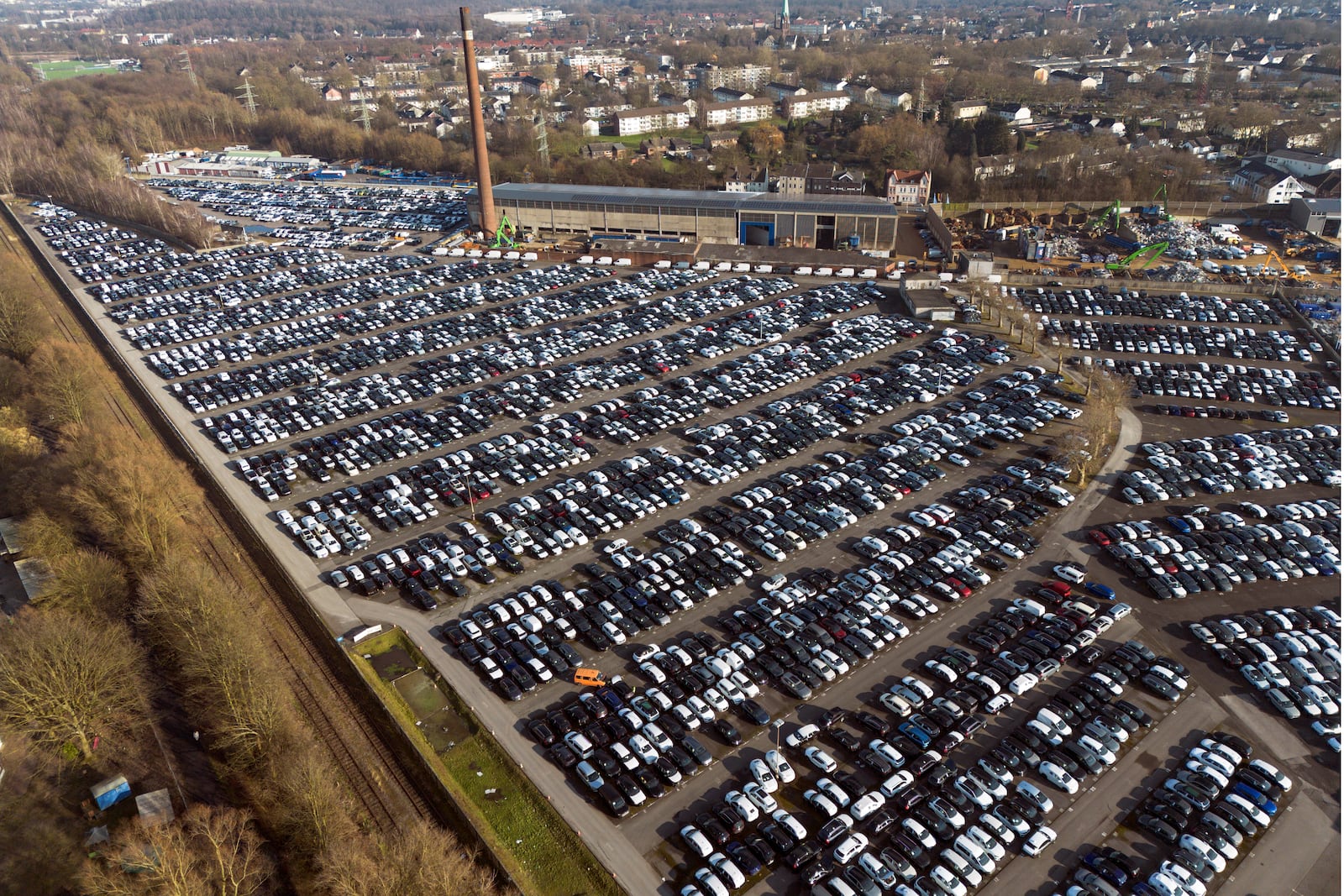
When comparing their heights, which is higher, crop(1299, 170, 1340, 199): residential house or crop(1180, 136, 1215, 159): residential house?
crop(1180, 136, 1215, 159): residential house

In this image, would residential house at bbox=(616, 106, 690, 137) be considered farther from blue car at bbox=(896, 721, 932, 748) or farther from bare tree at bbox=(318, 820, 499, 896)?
bare tree at bbox=(318, 820, 499, 896)

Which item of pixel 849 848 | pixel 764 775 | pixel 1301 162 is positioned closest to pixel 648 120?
pixel 1301 162

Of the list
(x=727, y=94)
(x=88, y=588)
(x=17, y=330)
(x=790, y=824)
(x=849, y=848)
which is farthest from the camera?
(x=727, y=94)

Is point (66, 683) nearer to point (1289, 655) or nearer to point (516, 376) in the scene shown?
point (516, 376)

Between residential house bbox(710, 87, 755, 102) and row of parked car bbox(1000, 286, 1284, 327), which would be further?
residential house bbox(710, 87, 755, 102)

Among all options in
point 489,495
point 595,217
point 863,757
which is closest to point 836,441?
point 489,495

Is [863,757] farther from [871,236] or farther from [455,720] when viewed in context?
[871,236]

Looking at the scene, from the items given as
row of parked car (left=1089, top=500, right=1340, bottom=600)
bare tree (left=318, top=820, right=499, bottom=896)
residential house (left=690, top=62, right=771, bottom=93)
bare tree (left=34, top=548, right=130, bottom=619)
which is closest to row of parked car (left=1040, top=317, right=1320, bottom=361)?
row of parked car (left=1089, top=500, right=1340, bottom=600)
